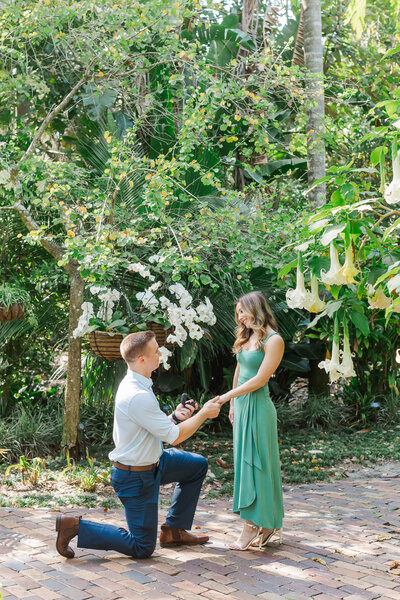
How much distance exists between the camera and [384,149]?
259 cm

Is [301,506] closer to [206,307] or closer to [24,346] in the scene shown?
[206,307]

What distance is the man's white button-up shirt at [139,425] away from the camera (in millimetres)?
3598

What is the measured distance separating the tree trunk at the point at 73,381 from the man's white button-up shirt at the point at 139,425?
2617 mm

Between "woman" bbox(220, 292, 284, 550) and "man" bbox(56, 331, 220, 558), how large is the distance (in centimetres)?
29

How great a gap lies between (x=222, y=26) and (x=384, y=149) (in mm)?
6949

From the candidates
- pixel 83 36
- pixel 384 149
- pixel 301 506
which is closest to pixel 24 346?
pixel 83 36

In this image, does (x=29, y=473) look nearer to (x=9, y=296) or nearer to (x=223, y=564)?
(x=9, y=296)

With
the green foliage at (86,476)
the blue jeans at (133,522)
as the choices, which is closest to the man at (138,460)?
the blue jeans at (133,522)

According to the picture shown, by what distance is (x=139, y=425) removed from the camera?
3.64 meters

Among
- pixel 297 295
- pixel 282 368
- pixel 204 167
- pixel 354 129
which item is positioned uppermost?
pixel 354 129

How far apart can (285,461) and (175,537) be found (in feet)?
8.48

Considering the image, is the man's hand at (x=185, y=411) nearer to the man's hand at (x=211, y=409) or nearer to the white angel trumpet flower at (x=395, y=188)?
the man's hand at (x=211, y=409)

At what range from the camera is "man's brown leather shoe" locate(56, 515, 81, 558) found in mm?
3553

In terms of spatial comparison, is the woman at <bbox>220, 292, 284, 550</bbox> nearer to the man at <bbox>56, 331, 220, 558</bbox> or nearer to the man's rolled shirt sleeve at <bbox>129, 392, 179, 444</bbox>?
the man at <bbox>56, 331, 220, 558</bbox>
